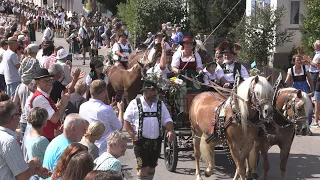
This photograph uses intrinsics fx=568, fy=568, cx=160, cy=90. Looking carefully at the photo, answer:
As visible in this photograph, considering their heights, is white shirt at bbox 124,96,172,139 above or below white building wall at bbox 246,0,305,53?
below

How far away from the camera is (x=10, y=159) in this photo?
5117mm

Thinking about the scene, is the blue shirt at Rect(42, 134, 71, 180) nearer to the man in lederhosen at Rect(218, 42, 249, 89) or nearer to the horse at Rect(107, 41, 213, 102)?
the man in lederhosen at Rect(218, 42, 249, 89)

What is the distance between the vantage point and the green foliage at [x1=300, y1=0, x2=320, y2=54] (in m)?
19.0

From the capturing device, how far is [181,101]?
10.3m

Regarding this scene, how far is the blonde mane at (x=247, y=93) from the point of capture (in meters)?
8.25

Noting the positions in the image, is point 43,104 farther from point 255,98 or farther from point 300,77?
point 300,77

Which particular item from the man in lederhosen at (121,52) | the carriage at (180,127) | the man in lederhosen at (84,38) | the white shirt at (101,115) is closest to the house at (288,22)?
the man in lederhosen at (121,52)

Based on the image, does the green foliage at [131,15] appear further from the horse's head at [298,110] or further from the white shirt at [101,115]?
the white shirt at [101,115]

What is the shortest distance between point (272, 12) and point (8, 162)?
16326mm

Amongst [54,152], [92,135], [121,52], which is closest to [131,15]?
[121,52]

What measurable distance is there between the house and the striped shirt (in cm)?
1732

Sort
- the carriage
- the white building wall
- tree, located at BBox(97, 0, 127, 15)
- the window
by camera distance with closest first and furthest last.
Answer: the carriage → the white building wall → the window → tree, located at BBox(97, 0, 127, 15)

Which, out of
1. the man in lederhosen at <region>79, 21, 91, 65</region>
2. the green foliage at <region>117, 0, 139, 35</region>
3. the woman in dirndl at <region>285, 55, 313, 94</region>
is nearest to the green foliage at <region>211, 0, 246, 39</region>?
the green foliage at <region>117, 0, 139, 35</region>

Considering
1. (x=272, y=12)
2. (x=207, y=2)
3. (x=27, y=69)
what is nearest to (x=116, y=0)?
(x=207, y=2)
